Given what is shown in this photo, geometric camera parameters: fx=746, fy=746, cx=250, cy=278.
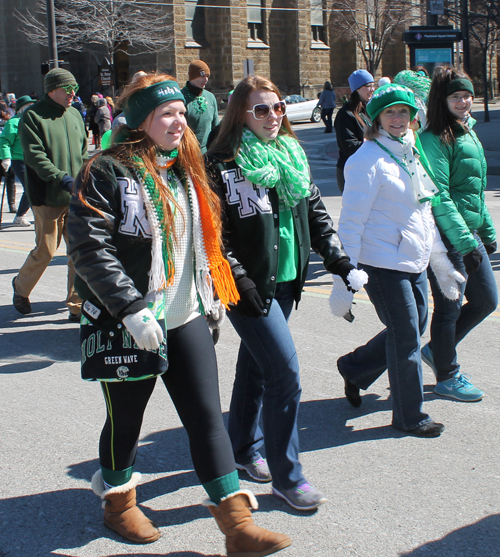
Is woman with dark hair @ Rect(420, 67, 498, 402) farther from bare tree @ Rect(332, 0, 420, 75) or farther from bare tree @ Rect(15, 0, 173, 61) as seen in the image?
bare tree @ Rect(332, 0, 420, 75)

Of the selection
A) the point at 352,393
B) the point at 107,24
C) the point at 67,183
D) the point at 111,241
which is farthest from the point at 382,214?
the point at 107,24

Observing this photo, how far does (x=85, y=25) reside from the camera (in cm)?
3769

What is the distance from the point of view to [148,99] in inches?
114

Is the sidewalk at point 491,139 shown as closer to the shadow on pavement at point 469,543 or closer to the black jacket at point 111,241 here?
the shadow on pavement at point 469,543

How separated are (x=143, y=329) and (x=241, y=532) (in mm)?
884

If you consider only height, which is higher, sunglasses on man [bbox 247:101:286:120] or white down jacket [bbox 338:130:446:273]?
sunglasses on man [bbox 247:101:286:120]

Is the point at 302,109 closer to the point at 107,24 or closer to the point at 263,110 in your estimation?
the point at 107,24

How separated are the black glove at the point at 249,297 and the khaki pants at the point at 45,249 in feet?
12.1

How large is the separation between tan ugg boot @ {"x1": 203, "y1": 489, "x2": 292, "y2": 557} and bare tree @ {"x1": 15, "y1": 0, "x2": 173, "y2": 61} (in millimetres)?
36176

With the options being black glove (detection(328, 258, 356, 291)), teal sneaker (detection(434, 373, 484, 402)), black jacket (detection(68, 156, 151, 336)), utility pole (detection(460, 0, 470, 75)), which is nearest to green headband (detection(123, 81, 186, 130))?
black jacket (detection(68, 156, 151, 336))

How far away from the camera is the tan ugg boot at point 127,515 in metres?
3.08

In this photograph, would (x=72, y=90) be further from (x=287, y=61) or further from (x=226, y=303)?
(x=287, y=61)

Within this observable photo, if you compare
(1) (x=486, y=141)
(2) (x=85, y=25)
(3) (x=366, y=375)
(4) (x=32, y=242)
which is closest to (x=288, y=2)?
(2) (x=85, y=25)

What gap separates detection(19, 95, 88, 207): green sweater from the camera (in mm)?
6359
